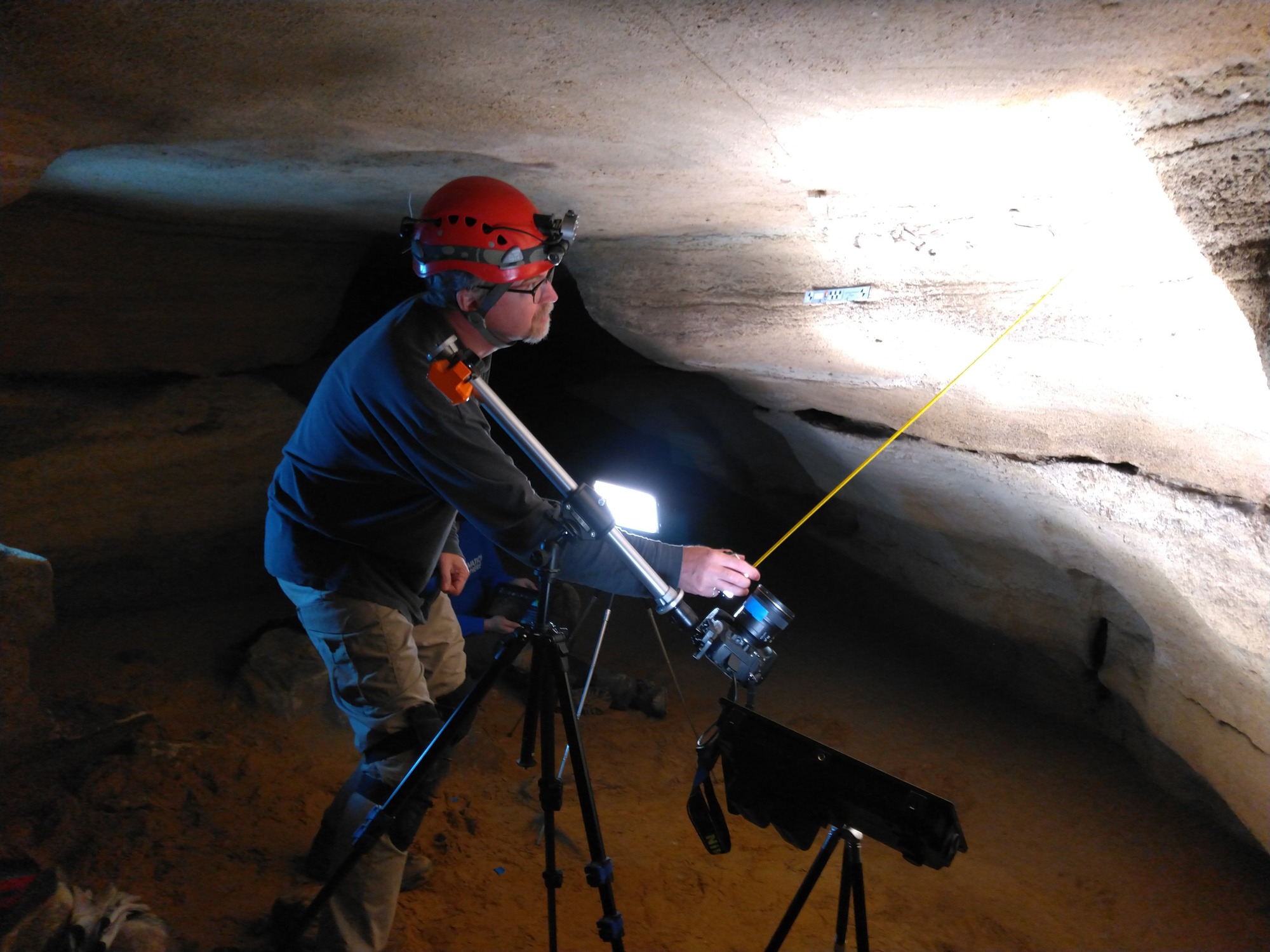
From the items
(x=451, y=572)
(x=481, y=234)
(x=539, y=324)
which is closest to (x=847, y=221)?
(x=539, y=324)

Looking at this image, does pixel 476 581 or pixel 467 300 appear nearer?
pixel 467 300

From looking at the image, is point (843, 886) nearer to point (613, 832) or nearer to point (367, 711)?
point (367, 711)

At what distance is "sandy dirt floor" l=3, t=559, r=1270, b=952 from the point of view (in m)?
2.60

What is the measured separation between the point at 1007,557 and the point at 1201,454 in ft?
5.44

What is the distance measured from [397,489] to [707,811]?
105cm

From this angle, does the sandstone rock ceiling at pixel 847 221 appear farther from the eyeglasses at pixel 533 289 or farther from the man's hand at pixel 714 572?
the man's hand at pixel 714 572

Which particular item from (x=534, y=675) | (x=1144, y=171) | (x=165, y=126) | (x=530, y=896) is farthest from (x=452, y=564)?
(x=1144, y=171)

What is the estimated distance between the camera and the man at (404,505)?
1.90 meters

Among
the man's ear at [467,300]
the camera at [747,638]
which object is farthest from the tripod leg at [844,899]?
the man's ear at [467,300]

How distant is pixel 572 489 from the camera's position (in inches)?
73.6

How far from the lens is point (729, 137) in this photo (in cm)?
223

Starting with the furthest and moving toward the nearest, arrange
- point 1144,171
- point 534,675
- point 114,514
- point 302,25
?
point 114,514 < point 534,675 < point 1144,171 < point 302,25

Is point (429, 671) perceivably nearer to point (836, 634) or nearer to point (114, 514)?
point (114, 514)

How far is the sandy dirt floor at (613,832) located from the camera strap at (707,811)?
92 centimetres
